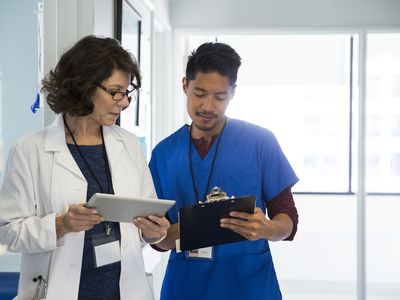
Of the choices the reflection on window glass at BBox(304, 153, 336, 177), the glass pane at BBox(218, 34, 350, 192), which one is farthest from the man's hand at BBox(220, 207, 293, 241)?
the reflection on window glass at BBox(304, 153, 336, 177)

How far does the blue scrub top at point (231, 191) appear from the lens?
5.13 feet

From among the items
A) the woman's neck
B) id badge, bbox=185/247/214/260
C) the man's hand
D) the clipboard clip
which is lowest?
id badge, bbox=185/247/214/260

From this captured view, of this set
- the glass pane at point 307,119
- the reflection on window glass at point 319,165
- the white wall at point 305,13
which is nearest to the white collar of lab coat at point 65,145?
the white wall at point 305,13

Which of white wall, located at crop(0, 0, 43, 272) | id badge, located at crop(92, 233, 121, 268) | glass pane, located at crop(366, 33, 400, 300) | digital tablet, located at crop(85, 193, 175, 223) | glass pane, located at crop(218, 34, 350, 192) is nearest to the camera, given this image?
digital tablet, located at crop(85, 193, 175, 223)

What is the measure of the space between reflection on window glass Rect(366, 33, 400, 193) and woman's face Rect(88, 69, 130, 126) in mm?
2687

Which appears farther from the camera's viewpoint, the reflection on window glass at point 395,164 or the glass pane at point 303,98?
the glass pane at point 303,98

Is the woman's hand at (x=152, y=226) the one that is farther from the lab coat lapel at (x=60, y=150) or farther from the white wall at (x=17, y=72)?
the white wall at (x=17, y=72)

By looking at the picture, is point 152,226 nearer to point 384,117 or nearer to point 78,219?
point 78,219

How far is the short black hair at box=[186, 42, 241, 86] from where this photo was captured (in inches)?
60.9

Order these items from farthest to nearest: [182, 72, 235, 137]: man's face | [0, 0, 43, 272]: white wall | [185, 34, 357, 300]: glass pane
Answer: [185, 34, 357, 300]: glass pane → [0, 0, 43, 272]: white wall → [182, 72, 235, 137]: man's face

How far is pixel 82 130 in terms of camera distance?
1.43 meters

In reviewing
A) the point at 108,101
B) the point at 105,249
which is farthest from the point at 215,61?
the point at 105,249

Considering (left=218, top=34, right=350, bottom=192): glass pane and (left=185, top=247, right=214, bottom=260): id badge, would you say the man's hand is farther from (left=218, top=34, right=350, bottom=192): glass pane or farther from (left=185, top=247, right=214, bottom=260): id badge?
(left=218, top=34, right=350, bottom=192): glass pane

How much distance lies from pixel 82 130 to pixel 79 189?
18cm
